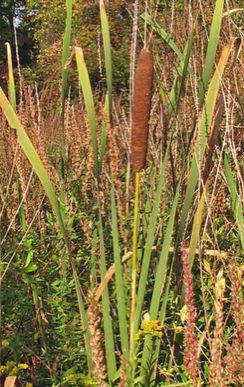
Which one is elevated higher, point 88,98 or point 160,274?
point 88,98

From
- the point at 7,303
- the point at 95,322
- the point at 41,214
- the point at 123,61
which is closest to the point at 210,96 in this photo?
the point at 95,322

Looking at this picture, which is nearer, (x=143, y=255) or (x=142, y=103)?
(x=142, y=103)

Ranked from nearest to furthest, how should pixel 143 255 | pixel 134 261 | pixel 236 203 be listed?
pixel 134 261 < pixel 143 255 < pixel 236 203

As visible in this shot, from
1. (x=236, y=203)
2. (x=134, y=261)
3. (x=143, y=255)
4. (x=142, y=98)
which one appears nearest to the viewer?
(x=142, y=98)

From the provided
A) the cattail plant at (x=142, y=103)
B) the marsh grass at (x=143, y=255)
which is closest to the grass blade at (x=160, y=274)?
the marsh grass at (x=143, y=255)

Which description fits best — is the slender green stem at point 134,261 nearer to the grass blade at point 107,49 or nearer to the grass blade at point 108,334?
the grass blade at point 108,334

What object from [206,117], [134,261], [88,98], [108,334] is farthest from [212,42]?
[108,334]

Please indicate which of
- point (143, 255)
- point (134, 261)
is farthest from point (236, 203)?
point (134, 261)

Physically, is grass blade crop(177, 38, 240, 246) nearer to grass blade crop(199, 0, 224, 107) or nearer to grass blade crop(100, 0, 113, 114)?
grass blade crop(199, 0, 224, 107)

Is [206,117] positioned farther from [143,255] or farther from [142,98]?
[143,255]

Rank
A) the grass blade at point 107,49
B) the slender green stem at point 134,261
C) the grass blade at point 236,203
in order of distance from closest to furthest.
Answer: the slender green stem at point 134,261, the grass blade at point 107,49, the grass blade at point 236,203

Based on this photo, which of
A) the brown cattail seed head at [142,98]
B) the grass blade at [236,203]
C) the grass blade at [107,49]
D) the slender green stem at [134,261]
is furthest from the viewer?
the grass blade at [236,203]

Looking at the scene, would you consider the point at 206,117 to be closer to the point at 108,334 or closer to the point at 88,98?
the point at 88,98

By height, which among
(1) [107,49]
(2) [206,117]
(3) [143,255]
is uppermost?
(1) [107,49]
